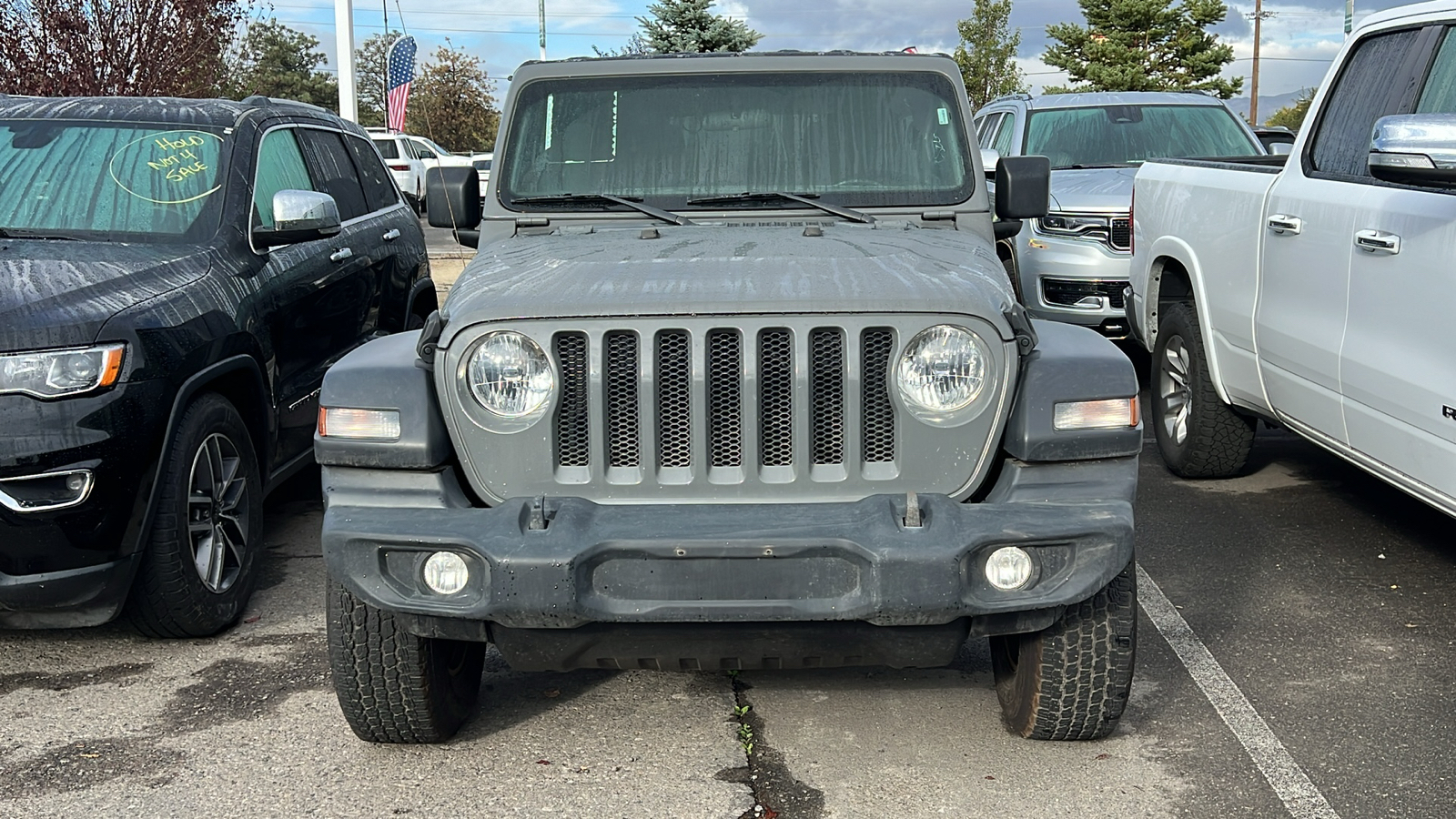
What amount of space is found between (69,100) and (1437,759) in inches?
215

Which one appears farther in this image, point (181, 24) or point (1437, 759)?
point (181, 24)

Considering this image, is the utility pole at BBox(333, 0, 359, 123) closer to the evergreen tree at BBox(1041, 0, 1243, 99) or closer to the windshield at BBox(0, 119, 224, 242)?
the windshield at BBox(0, 119, 224, 242)

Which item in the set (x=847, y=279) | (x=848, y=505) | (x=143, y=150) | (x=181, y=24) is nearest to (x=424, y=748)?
(x=848, y=505)

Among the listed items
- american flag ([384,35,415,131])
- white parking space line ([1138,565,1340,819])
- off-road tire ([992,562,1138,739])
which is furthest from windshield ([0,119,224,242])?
american flag ([384,35,415,131])

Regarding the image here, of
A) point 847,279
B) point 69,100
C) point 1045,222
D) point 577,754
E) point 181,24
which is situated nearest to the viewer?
point 847,279

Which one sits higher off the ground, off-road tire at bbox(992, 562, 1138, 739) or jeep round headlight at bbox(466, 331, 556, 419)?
jeep round headlight at bbox(466, 331, 556, 419)

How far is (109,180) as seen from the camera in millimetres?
5488

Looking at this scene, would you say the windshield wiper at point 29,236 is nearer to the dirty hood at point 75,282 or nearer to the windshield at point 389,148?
the dirty hood at point 75,282

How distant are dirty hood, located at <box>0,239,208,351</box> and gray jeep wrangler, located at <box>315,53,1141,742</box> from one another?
3.61 feet

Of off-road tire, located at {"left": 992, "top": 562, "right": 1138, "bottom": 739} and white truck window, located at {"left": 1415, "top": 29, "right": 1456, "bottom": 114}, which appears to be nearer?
off-road tire, located at {"left": 992, "top": 562, "right": 1138, "bottom": 739}

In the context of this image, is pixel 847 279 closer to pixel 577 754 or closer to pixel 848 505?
pixel 848 505

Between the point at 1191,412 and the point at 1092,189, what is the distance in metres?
3.14

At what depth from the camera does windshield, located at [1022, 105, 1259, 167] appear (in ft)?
34.0

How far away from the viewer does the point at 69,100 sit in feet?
19.5
